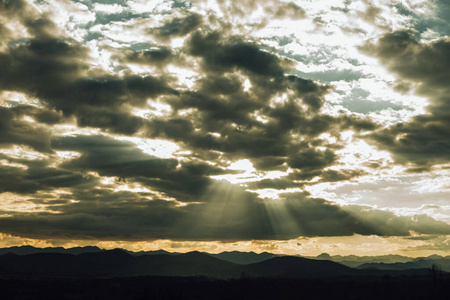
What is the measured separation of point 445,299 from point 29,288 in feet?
642

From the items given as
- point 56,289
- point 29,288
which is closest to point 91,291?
point 56,289

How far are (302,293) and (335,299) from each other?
25.8 meters

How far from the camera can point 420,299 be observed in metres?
172

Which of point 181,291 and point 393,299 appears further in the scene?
point 181,291

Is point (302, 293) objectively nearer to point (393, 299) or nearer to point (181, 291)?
point (393, 299)

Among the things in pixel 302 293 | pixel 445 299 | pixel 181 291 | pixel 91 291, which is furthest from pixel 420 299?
pixel 91 291

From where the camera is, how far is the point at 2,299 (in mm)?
168250

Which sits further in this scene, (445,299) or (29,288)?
(29,288)

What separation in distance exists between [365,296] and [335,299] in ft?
76.6

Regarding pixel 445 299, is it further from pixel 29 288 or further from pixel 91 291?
pixel 29 288

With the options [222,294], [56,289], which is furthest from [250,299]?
[56,289]

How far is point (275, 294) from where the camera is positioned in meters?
194

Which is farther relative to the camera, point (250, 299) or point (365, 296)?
point (365, 296)

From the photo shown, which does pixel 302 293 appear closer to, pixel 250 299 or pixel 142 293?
pixel 250 299
